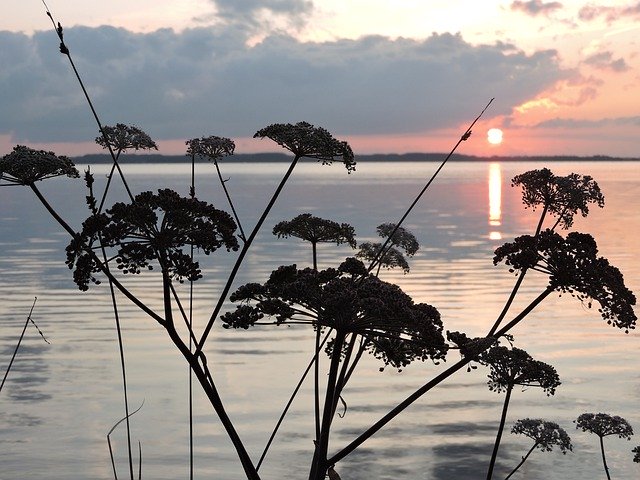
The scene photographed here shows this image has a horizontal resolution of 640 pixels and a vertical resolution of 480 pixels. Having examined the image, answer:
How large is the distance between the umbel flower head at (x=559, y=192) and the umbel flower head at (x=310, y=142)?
78.2 inches

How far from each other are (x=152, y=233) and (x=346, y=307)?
3.80 feet

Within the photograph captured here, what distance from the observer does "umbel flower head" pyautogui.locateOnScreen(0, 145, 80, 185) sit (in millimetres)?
6250

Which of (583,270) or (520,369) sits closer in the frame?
(583,270)

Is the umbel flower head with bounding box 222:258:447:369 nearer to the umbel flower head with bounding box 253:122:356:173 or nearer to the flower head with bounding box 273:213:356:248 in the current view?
the umbel flower head with bounding box 253:122:356:173

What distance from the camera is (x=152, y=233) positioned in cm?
567

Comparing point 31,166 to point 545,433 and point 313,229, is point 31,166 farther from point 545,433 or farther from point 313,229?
point 545,433

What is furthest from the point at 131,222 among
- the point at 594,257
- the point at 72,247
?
the point at 594,257

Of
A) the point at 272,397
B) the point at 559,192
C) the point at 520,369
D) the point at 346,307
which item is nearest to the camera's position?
the point at 346,307

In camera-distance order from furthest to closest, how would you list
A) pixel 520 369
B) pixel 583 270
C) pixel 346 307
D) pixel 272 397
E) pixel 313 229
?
pixel 272 397 < pixel 313 229 < pixel 520 369 < pixel 583 270 < pixel 346 307

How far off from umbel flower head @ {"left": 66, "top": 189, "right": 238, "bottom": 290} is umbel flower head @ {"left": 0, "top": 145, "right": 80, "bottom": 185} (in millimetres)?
761

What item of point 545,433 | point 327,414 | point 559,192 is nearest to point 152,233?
point 327,414

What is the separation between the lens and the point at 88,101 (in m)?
5.85

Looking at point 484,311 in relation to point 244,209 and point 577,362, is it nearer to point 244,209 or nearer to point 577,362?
point 577,362

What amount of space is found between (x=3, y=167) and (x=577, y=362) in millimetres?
19681
